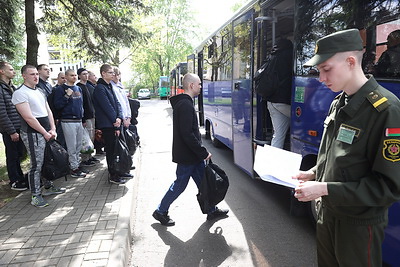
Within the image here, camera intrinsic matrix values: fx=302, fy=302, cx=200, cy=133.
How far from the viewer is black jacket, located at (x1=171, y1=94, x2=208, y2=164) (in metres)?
3.51

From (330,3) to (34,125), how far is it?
152 inches

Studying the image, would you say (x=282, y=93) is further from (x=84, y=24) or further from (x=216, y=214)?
(x=84, y=24)

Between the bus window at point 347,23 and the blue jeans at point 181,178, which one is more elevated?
the bus window at point 347,23

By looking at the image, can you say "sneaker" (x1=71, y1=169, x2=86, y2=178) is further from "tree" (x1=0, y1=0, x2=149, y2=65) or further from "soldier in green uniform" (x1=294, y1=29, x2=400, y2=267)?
"soldier in green uniform" (x1=294, y1=29, x2=400, y2=267)

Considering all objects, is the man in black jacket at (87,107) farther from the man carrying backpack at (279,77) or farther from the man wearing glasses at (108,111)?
the man carrying backpack at (279,77)

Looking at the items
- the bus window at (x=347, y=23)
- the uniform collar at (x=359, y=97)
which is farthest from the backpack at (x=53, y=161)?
the uniform collar at (x=359, y=97)

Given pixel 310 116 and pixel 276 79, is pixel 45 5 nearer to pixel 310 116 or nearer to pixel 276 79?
pixel 276 79

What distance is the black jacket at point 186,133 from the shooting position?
351 cm

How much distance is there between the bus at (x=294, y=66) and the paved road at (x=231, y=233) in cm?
40

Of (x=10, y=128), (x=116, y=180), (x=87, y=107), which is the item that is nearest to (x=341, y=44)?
(x=116, y=180)

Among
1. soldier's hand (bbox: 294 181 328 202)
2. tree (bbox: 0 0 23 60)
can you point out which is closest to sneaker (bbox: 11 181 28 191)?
tree (bbox: 0 0 23 60)

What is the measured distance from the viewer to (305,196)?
164 cm

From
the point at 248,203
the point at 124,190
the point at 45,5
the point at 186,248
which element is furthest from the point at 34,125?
the point at 45,5

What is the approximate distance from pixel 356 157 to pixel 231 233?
248cm
